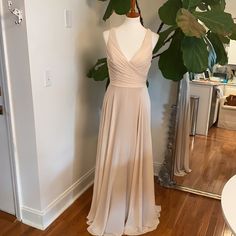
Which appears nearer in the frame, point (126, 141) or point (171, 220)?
point (126, 141)

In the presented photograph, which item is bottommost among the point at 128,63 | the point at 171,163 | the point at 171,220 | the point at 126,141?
the point at 171,220

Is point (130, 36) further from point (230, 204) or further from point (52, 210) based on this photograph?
point (52, 210)

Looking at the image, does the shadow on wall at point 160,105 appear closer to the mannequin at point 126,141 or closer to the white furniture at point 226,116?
the white furniture at point 226,116

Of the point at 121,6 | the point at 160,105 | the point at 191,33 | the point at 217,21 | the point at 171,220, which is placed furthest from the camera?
the point at 160,105

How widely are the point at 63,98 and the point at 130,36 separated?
0.67 meters

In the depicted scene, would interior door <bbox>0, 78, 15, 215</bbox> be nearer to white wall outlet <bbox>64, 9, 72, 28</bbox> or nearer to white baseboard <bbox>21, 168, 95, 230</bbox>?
white baseboard <bbox>21, 168, 95, 230</bbox>

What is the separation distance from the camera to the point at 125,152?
6.49 ft

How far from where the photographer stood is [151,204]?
2.11m

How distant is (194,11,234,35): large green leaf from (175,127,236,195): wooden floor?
3.54 ft

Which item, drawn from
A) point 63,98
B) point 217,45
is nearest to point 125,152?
point 63,98

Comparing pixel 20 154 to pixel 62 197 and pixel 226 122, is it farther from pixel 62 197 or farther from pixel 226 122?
pixel 226 122

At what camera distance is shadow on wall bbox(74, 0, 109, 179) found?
89.7 inches

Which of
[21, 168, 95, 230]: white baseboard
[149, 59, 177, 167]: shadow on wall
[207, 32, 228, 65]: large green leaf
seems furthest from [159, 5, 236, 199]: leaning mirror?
[21, 168, 95, 230]: white baseboard

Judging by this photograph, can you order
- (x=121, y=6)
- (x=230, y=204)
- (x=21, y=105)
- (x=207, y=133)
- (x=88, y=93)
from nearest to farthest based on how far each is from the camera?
1. (x=230, y=204)
2. (x=21, y=105)
3. (x=121, y=6)
4. (x=88, y=93)
5. (x=207, y=133)
